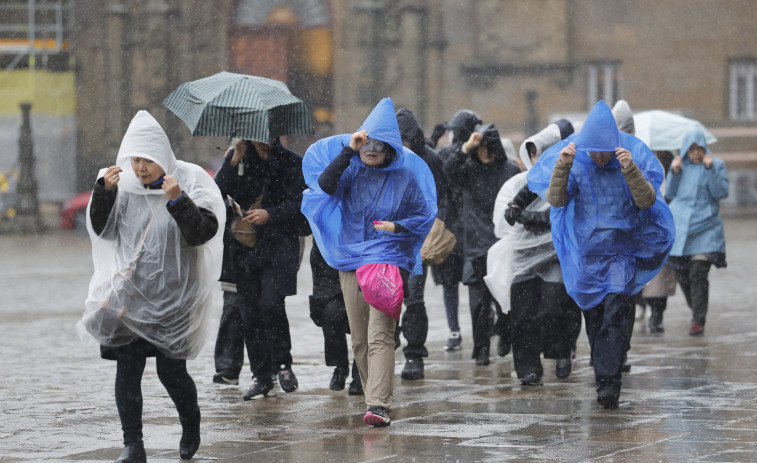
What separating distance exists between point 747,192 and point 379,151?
1132 inches

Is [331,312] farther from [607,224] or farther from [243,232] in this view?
[607,224]

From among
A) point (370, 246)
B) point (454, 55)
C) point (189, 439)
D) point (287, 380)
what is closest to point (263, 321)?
point (287, 380)

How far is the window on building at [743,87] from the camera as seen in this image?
3872 centimetres

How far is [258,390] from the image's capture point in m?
8.59

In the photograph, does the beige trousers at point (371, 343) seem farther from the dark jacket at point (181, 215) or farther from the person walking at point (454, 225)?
the person walking at point (454, 225)

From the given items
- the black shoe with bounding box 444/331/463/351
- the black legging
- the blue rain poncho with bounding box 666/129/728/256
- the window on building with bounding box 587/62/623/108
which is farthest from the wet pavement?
the window on building with bounding box 587/62/623/108

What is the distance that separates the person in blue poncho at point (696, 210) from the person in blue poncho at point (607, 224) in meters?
3.96

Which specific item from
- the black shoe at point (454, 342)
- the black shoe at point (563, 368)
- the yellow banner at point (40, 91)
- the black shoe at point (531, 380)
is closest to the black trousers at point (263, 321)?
the black shoe at point (531, 380)

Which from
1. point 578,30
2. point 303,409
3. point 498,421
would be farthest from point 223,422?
point 578,30

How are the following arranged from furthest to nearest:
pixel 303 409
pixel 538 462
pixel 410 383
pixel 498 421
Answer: pixel 410 383
pixel 303 409
pixel 498 421
pixel 538 462

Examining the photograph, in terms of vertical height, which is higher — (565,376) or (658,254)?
(658,254)

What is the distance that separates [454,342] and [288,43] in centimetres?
2743

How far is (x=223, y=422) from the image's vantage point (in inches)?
302

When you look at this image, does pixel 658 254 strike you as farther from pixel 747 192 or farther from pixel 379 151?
pixel 747 192
